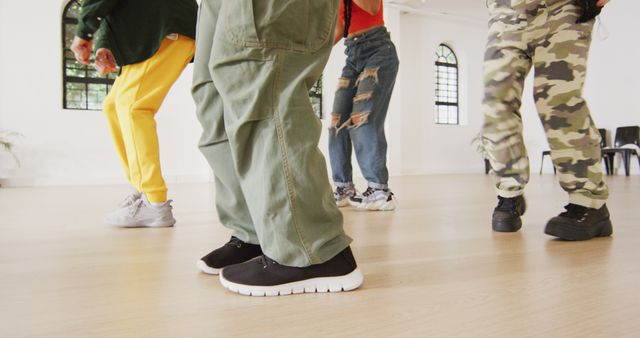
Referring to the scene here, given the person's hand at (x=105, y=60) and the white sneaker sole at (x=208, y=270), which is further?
the person's hand at (x=105, y=60)

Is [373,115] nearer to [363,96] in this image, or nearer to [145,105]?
[363,96]

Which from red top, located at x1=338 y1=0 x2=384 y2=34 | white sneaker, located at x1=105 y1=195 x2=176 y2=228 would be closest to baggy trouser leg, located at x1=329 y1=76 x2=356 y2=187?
red top, located at x1=338 y1=0 x2=384 y2=34

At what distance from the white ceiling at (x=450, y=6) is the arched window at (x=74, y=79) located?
539cm

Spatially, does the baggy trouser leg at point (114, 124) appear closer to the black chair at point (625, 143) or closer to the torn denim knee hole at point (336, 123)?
the torn denim knee hole at point (336, 123)

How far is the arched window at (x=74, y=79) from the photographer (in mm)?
7066

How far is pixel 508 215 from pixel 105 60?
1.67m

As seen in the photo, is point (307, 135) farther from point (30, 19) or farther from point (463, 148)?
point (463, 148)

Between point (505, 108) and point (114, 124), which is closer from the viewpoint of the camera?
point (505, 108)

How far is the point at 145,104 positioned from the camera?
6.09ft

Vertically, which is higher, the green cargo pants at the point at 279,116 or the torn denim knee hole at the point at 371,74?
the torn denim knee hole at the point at 371,74

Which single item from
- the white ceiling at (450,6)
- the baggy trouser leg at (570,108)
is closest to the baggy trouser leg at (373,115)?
the baggy trouser leg at (570,108)

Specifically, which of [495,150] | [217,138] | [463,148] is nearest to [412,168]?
[463,148]

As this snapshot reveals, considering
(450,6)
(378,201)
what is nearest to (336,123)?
(378,201)

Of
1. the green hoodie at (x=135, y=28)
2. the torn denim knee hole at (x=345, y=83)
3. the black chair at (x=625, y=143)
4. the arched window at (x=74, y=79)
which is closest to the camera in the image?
the green hoodie at (x=135, y=28)
